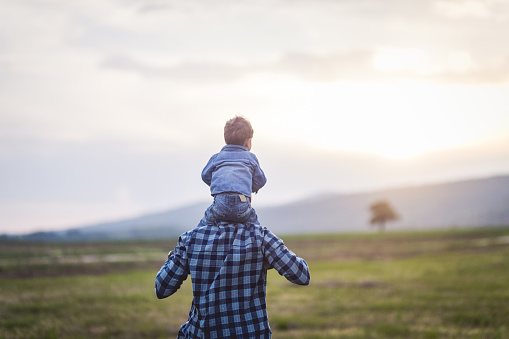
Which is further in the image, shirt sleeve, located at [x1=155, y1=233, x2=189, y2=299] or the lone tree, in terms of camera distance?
the lone tree

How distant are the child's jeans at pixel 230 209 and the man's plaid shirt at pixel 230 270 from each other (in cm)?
7

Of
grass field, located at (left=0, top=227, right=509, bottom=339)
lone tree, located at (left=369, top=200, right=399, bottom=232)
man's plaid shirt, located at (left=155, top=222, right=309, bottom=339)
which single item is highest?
lone tree, located at (left=369, top=200, right=399, bottom=232)

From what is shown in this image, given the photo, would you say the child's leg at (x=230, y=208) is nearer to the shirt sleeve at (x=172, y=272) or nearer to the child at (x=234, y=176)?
the child at (x=234, y=176)

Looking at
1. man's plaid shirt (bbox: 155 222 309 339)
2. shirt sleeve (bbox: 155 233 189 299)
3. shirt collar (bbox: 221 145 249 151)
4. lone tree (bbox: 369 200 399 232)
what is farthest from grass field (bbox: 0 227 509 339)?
lone tree (bbox: 369 200 399 232)

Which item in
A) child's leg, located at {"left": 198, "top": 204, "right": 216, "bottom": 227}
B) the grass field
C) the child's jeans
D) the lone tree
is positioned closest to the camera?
the child's jeans

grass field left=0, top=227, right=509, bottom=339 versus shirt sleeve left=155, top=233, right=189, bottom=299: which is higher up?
shirt sleeve left=155, top=233, right=189, bottom=299

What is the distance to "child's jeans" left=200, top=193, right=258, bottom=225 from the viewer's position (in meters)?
3.59

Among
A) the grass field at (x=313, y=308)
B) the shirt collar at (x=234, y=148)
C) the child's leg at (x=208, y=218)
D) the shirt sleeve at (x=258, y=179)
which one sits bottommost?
the grass field at (x=313, y=308)

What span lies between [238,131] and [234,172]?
14.1 inches

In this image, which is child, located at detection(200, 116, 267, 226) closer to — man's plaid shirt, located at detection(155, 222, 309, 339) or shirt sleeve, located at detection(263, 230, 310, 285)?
man's plaid shirt, located at detection(155, 222, 309, 339)

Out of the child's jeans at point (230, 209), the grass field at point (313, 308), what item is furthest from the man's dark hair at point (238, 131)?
the grass field at point (313, 308)

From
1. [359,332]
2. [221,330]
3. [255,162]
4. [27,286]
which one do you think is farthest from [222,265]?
[27,286]

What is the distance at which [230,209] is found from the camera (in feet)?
11.8

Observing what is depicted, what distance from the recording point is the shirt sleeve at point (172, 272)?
147 inches
